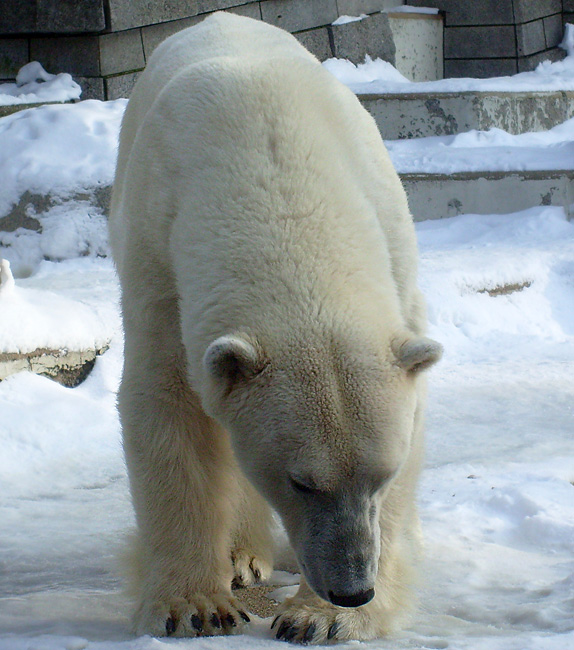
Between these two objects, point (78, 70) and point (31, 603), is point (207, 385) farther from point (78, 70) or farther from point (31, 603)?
point (78, 70)

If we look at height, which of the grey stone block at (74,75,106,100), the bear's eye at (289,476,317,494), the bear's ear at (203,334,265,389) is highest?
the grey stone block at (74,75,106,100)

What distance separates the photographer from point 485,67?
11180 mm

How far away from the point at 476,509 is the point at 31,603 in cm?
161

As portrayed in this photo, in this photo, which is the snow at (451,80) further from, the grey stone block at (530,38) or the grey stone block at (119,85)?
the grey stone block at (119,85)

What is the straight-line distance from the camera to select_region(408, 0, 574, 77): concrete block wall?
429 inches

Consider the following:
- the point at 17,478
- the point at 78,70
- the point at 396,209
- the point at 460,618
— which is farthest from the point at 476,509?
the point at 78,70

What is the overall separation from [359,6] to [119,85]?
3000mm

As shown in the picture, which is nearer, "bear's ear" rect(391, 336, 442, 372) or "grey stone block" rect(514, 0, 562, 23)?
"bear's ear" rect(391, 336, 442, 372)

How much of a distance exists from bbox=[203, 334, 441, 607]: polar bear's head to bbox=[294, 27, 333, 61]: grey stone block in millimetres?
8310

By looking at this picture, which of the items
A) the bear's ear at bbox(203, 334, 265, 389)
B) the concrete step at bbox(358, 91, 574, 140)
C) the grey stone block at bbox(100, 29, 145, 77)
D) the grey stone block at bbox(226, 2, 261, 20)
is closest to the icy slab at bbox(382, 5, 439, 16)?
the grey stone block at bbox(226, 2, 261, 20)

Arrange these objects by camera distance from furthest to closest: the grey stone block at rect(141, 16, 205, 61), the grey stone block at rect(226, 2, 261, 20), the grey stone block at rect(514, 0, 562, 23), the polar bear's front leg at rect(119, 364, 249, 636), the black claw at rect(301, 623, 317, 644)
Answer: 1. the grey stone block at rect(514, 0, 562, 23)
2. the grey stone block at rect(226, 2, 261, 20)
3. the grey stone block at rect(141, 16, 205, 61)
4. the polar bear's front leg at rect(119, 364, 249, 636)
5. the black claw at rect(301, 623, 317, 644)

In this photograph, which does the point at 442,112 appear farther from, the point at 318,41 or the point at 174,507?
the point at 174,507

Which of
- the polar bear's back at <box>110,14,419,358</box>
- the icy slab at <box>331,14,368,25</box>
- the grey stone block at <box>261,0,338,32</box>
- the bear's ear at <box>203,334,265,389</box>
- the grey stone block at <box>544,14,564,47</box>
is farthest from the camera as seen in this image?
the grey stone block at <box>544,14,564,47</box>

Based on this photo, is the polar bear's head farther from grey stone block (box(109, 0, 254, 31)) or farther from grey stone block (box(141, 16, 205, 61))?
grey stone block (box(141, 16, 205, 61))
